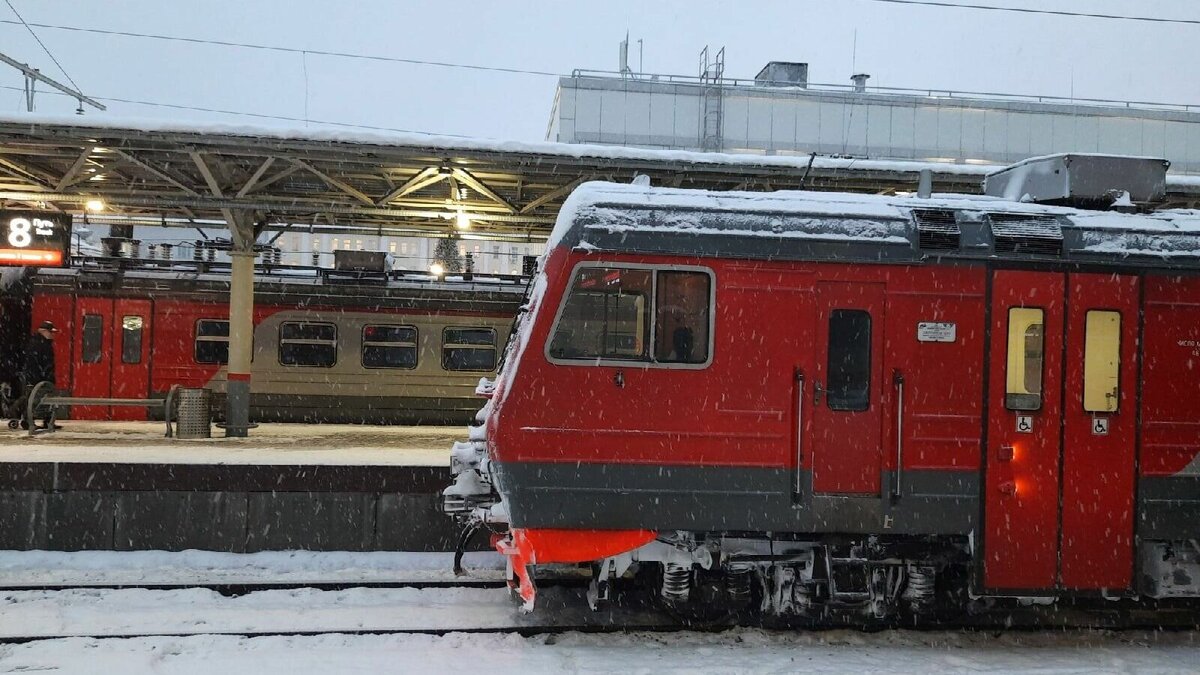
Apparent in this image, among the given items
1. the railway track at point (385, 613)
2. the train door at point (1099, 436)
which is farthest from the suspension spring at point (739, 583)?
the train door at point (1099, 436)

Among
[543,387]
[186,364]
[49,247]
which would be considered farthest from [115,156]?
[543,387]

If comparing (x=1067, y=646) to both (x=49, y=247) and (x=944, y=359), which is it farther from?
(x=49, y=247)

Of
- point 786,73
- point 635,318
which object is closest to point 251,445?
Answer: point 635,318

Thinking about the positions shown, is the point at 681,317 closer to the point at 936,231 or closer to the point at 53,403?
the point at 936,231

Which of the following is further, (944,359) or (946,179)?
(946,179)

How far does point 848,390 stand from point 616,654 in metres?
2.79

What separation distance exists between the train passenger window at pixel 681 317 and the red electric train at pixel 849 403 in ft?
0.05

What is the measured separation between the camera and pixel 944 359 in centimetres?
752

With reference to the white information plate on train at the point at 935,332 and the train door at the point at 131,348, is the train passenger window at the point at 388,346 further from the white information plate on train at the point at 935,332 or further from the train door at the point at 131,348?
the white information plate on train at the point at 935,332

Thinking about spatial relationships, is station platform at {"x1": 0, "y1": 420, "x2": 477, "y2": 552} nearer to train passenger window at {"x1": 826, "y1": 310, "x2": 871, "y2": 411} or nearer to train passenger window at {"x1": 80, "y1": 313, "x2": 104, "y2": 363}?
train passenger window at {"x1": 826, "y1": 310, "x2": 871, "y2": 411}

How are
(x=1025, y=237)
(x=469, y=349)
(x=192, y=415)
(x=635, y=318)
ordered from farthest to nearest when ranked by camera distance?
(x=469, y=349)
(x=192, y=415)
(x=1025, y=237)
(x=635, y=318)

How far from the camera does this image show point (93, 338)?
1962 cm

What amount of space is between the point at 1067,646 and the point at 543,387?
5.05 meters

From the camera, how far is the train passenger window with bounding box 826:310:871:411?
746cm
